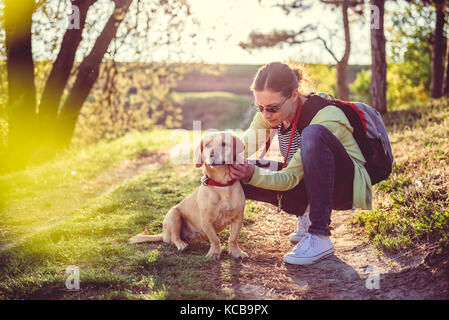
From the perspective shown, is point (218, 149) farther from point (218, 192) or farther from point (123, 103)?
point (123, 103)

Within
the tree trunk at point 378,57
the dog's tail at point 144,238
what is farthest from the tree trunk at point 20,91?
the tree trunk at point 378,57

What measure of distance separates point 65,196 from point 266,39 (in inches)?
357

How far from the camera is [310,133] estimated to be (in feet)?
10.7

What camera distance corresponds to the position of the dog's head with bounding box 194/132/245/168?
3412mm

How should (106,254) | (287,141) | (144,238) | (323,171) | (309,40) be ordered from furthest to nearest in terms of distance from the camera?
(309,40)
(287,141)
(144,238)
(106,254)
(323,171)

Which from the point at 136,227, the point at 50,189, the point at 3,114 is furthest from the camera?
the point at 3,114

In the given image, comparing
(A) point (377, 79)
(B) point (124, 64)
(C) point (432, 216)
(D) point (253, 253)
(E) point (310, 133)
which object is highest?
(B) point (124, 64)

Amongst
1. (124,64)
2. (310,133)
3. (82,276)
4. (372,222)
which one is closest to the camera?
(82,276)

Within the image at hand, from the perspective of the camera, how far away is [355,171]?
334cm

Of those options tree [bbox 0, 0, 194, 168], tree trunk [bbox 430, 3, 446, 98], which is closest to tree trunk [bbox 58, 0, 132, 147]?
tree [bbox 0, 0, 194, 168]

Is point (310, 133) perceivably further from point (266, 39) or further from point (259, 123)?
point (266, 39)

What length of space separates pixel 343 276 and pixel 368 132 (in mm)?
1284

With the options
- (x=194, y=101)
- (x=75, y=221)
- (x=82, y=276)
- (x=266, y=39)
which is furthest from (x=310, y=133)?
(x=194, y=101)

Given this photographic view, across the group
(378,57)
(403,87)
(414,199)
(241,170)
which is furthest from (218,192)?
(403,87)
